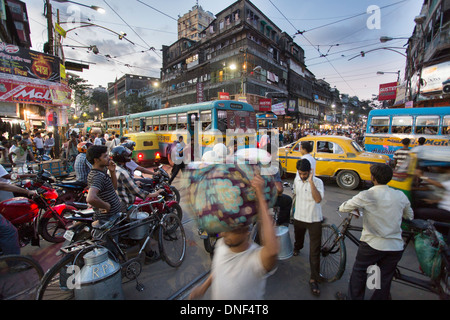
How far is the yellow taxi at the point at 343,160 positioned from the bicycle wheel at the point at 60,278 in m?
7.29

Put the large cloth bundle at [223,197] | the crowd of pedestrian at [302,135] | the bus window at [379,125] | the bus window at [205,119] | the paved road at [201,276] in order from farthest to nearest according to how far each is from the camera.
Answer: the crowd of pedestrian at [302,135], the bus window at [379,125], the bus window at [205,119], the paved road at [201,276], the large cloth bundle at [223,197]

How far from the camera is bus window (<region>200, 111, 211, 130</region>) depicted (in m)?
10.4

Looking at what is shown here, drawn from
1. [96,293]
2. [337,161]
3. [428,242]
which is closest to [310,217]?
[428,242]

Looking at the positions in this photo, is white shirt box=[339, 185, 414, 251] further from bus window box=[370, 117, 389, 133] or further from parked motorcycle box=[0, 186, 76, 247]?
bus window box=[370, 117, 389, 133]

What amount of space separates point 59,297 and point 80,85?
44.6 meters

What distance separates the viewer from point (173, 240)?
3643 millimetres

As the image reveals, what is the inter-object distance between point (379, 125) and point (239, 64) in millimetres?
18399

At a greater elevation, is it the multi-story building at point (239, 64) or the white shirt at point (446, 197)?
the multi-story building at point (239, 64)

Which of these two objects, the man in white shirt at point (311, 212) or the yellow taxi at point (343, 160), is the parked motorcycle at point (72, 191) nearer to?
the man in white shirt at point (311, 212)

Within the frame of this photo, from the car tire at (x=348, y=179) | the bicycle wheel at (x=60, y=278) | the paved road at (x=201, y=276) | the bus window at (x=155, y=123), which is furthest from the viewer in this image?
the bus window at (x=155, y=123)

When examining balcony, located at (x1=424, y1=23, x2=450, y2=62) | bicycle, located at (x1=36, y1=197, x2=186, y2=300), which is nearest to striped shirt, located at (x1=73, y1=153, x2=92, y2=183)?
bicycle, located at (x1=36, y1=197, x2=186, y2=300)

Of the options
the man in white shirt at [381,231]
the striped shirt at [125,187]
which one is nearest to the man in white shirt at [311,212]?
the man in white shirt at [381,231]

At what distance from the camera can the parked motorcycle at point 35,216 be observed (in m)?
3.44

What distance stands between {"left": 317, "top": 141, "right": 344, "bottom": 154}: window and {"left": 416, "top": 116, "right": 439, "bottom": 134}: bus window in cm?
821
